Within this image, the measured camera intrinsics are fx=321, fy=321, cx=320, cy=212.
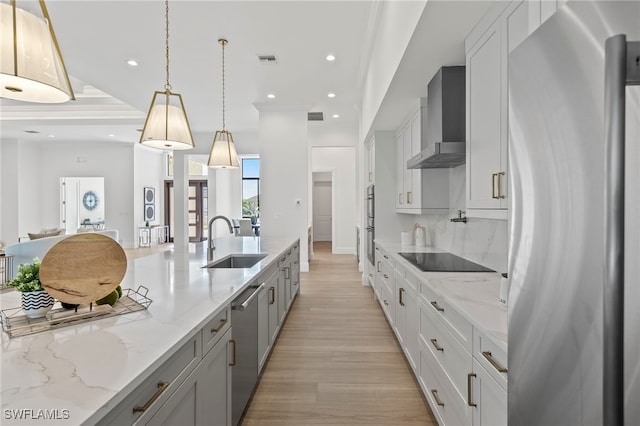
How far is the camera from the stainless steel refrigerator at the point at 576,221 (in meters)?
0.48

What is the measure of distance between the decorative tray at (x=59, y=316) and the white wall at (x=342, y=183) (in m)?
7.88

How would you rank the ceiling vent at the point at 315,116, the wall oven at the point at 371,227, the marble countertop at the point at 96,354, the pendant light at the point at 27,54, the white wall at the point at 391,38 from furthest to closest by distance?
the ceiling vent at the point at 315,116
the wall oven at the point at 371,227
the white wall at the point at 391,38
the pendant light at the point at 27,54
the marble countertop at the point at 96,354

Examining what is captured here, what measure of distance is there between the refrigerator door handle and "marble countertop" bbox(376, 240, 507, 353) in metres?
0.58

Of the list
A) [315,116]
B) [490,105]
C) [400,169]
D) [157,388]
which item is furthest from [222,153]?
[315,116]

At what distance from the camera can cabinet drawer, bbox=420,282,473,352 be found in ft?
4.50

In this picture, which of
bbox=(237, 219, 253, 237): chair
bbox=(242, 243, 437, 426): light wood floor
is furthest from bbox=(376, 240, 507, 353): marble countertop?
bbox=(237, 219, 253, 237): chair

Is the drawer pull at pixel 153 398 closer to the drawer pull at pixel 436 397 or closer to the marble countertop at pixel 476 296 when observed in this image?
the marble countertop at pixel 476 296

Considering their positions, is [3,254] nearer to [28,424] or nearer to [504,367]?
[28,424]

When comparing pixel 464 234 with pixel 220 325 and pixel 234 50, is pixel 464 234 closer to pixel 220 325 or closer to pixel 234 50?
pixel 220 325

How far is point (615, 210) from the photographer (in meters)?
0.48

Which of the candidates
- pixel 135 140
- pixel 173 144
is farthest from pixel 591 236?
pixel 135 140

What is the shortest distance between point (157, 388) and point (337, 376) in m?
1.84

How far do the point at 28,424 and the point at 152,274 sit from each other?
1426 mm

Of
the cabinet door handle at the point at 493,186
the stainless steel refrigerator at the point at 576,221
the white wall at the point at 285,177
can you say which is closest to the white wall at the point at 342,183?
the white wall at the point at 285,177
